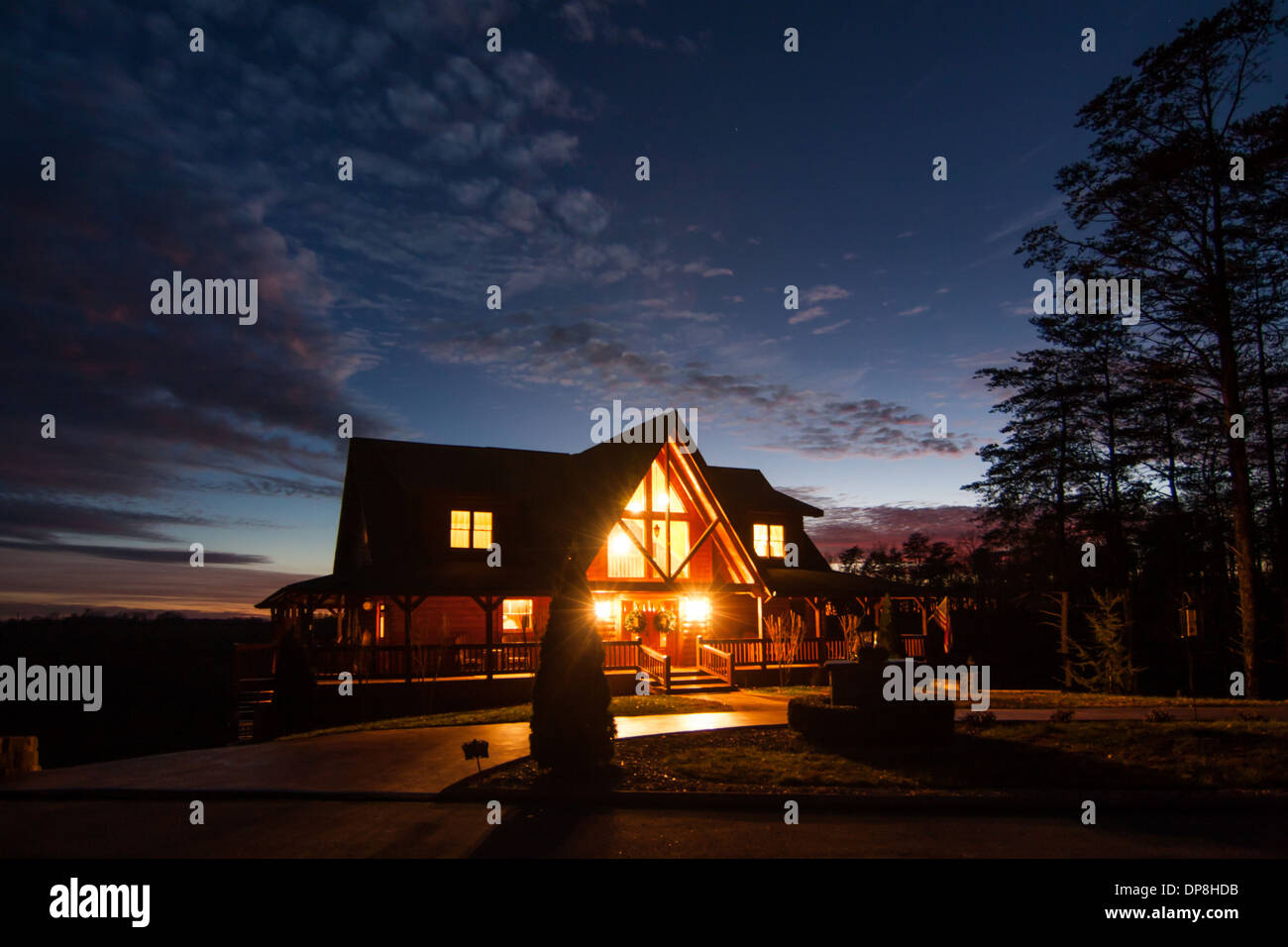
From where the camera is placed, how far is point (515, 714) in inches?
690

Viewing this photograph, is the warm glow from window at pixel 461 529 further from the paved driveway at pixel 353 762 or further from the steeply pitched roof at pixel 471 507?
the paved driveway at pixel 353 762

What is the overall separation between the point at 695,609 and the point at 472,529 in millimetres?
8200

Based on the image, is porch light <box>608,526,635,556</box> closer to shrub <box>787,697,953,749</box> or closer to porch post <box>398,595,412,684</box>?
porch post <box>398,595,412,684</box>

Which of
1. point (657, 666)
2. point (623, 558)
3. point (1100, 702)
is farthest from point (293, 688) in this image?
point (1100, 702)

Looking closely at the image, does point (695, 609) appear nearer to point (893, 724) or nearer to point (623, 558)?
point (623, 558)

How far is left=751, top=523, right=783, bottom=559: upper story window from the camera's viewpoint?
32094 millimetres

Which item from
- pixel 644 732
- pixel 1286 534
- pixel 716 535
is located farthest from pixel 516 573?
pixel 1286 534

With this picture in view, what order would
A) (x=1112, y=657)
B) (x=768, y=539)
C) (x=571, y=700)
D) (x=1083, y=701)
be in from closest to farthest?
(x=571, y=700), (x=1083, y=701), (x=1112, y=657), (x=768, y=539)

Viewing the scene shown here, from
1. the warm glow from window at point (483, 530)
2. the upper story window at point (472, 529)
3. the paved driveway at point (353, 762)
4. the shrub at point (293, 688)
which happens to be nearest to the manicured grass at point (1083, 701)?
the paved driveway at point (353, 762)

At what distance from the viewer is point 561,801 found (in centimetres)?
922

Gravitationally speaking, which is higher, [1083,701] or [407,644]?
[407,644]

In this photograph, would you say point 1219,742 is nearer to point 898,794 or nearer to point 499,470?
point 898,794

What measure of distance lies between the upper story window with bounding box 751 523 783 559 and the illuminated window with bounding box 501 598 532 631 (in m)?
9.92

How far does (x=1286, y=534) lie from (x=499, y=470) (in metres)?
30.9
